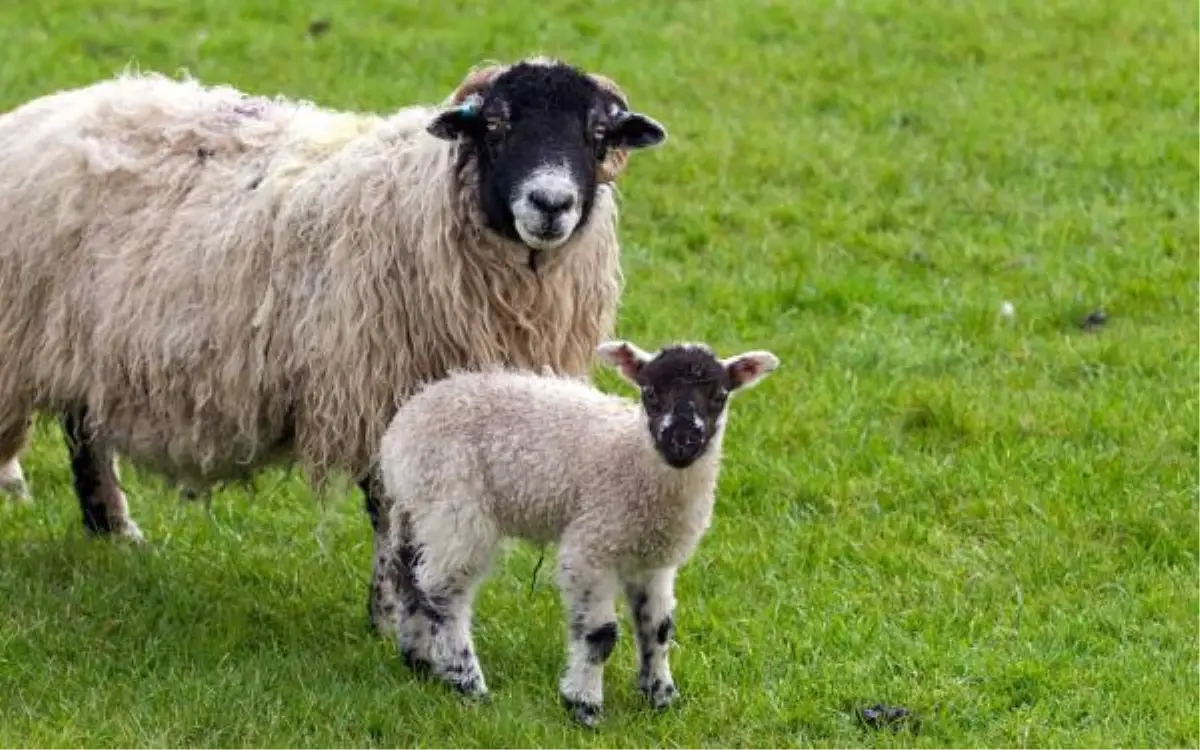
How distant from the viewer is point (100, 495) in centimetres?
780

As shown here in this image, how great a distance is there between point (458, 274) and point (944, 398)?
9.49ft

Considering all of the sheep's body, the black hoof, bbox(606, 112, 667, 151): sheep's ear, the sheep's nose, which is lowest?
the black hoof

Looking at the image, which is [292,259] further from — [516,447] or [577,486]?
[577,486]

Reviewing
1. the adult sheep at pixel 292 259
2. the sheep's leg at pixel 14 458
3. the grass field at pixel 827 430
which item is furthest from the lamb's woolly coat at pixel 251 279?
the grass field at pixel 827 430

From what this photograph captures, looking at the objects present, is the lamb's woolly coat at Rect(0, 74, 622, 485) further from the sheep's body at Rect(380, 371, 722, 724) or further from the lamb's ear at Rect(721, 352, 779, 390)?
the lamb's ear at Rect(721, 352, 779, 390)

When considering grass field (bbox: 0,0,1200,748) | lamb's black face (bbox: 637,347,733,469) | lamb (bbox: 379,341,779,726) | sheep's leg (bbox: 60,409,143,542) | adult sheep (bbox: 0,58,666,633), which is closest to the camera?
lamb's black face (bbox: 637,347,733,469)

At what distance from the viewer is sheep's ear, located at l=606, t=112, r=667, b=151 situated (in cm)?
643

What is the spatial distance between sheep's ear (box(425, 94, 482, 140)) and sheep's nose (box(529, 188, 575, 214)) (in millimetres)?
381

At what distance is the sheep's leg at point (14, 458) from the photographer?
7488 mm

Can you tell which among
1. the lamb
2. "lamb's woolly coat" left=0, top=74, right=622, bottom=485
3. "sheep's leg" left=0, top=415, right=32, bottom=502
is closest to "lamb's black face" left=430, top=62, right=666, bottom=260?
"lamb's woolly coat" left=0, top=74, right=622, bottom=485

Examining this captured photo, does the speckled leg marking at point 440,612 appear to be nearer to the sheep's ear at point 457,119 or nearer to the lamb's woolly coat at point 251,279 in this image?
the lamb's woolly coat at point 251,279

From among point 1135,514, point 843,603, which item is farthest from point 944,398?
point 843,603

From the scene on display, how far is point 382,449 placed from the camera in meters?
6.27

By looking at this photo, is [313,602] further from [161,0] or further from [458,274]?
[161,0]
